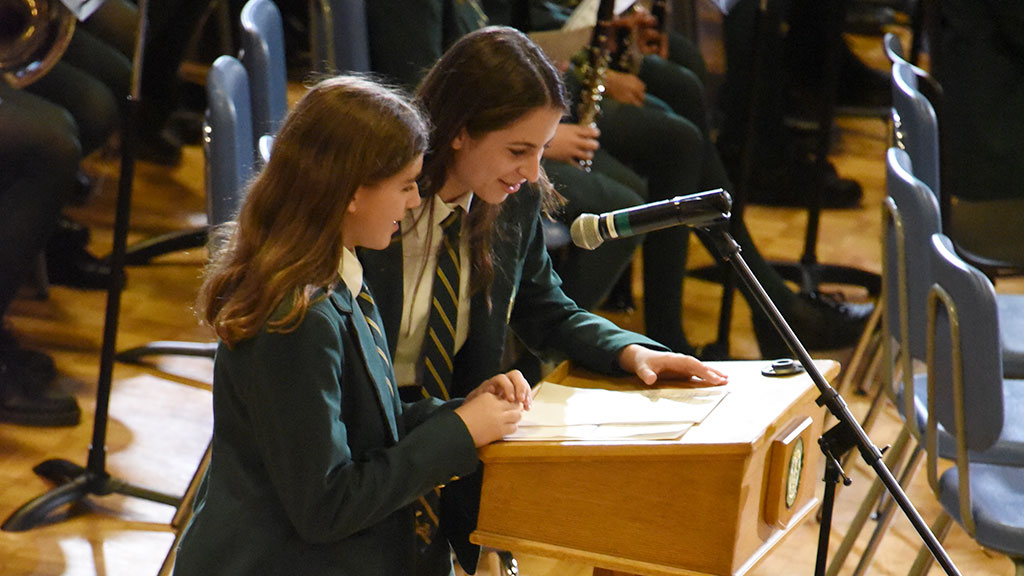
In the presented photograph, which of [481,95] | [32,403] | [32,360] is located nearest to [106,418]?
[32,403]

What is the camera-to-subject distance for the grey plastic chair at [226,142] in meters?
1.70

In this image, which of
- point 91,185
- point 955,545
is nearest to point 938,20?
point 955,545

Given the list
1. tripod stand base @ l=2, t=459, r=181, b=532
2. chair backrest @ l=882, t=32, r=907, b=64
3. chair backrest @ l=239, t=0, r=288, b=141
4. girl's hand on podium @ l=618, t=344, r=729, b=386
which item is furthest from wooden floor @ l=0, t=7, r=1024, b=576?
chair backrest @ l=882, t=32, r=907, b=64

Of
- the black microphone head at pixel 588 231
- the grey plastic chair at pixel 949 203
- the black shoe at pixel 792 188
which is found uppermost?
the black microphone head at pixel 588 231

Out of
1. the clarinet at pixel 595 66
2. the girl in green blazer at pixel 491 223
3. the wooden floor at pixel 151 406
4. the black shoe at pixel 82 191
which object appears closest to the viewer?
the girl in green blazer at pixel 491 223

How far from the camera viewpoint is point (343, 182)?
1276 millimetres

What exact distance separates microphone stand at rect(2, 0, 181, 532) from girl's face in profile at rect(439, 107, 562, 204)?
892mm

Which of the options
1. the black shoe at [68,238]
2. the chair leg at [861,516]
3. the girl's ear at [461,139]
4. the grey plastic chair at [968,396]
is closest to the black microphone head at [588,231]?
the girl's ear at [461,139]

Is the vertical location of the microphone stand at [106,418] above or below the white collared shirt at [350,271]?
below

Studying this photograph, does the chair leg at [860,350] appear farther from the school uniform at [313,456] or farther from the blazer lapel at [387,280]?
the school uniform at [313,456]

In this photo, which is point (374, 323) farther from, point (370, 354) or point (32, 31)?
point (32, 31)

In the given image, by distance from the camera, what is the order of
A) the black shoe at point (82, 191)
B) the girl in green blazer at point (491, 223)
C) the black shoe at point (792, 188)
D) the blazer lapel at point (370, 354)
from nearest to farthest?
the blazer lapel at point (370, 354) → the girl in green blazer at point (491, 223) → the black shoe at point (82, 191) → the black shoe at point (792, 188)

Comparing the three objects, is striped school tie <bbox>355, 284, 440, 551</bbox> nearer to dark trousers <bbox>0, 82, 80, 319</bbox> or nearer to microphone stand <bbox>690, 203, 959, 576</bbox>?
microphone stand <bbox>690, 203, 959, 576</bbox>

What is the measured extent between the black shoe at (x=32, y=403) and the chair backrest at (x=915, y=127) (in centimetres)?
188
